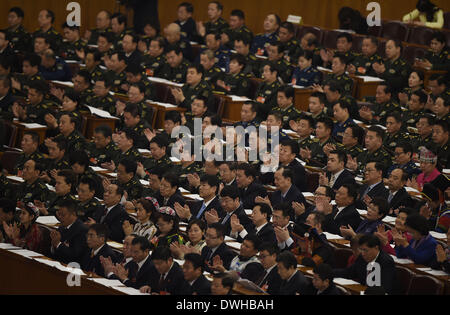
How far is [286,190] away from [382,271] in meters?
1.53

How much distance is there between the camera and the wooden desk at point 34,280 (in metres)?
5.30

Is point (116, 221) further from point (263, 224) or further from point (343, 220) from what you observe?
point (343, 220)

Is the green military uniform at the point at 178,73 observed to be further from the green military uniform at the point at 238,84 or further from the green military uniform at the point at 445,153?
the green military uniform at the point at 445,153

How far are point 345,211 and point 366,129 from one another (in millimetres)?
1987

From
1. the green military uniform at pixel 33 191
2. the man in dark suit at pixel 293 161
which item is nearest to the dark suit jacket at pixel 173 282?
the green military uniform at pixel 33 191

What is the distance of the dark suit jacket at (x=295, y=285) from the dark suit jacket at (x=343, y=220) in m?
1.15

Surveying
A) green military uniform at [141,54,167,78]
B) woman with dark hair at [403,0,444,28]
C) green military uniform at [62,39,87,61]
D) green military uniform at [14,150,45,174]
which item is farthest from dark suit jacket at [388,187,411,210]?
green military uniform at [62,39,87,61]

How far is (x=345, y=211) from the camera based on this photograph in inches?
258

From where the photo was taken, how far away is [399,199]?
6.84 meters

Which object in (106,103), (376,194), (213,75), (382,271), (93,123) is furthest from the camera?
(213,75)

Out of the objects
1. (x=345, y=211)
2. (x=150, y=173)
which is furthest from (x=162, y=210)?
(x=345, y=211)

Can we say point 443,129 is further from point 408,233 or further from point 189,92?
point 189,92

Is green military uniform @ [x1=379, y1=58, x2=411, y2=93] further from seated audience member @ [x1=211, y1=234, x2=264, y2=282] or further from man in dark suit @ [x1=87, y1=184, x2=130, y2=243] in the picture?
seated audience member @ [x1=211, y1=234, x2=264, y2=282]

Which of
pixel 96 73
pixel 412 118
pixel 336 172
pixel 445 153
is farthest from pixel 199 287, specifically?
pixel 96 73
